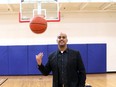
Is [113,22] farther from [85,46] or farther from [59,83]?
[59,83]

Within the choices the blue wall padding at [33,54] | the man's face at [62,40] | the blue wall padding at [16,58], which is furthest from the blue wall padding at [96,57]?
the man's face at [62,40]

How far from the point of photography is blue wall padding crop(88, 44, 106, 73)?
11.6 m

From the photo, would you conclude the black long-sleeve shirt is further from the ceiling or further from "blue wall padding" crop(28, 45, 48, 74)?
"blue wall padding" crop(28, 45, 48, 74)

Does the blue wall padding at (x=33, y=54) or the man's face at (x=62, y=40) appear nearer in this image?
the man's face at (x=62, y=40)

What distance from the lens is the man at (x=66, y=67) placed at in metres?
3.07

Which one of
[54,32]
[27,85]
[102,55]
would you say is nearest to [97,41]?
[102,55]

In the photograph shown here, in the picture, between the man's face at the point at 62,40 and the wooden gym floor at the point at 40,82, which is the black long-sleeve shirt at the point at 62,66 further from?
the wooden gym floor at the point at 40,82

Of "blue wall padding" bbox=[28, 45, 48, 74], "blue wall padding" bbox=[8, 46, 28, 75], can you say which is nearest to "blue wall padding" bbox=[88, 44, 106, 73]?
"blue wall padding" bbox=[28, 45, 48, 74]

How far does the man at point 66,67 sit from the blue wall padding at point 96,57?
850 centimetres

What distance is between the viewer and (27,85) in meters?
8.41

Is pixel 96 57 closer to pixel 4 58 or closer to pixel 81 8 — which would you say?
pixel 81 8

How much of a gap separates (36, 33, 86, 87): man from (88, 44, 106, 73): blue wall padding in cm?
850

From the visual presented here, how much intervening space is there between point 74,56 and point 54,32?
8978 millimetres

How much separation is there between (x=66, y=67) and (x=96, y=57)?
869 cm
